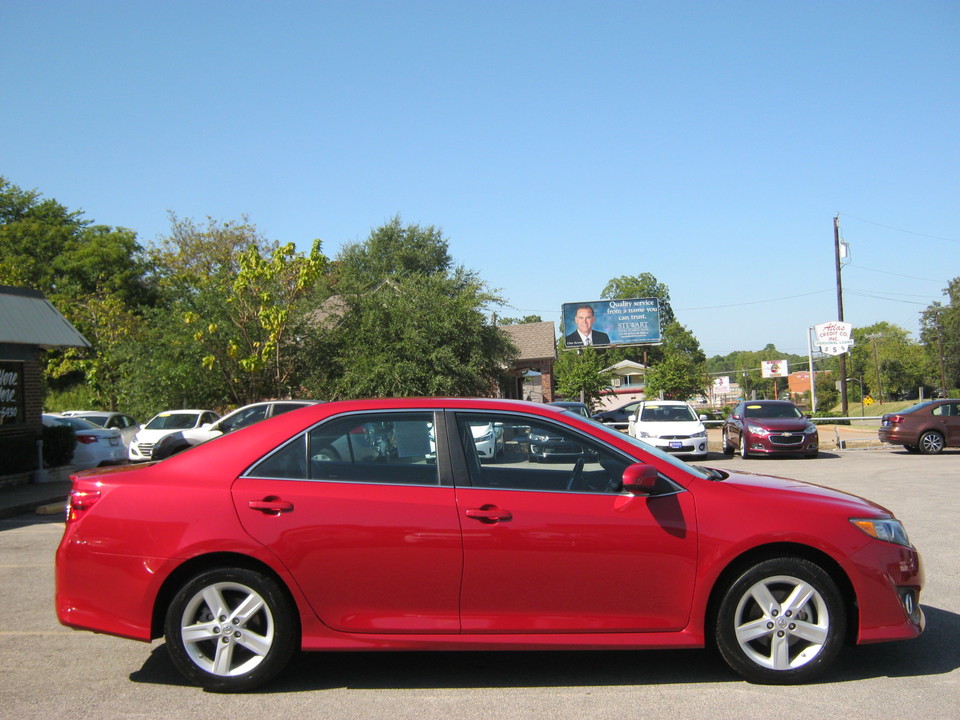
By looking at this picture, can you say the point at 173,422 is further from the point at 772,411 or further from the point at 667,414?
the point at 772,411

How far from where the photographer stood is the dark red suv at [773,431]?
2078 cm

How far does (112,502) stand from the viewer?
4809mm

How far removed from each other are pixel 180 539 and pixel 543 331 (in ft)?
147

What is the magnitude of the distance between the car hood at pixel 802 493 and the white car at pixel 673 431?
15.4 meters

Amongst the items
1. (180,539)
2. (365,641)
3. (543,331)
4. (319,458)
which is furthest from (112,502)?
(543,331)

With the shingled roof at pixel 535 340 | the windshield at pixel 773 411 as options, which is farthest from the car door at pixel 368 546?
the shingled roof at pixel 535 340

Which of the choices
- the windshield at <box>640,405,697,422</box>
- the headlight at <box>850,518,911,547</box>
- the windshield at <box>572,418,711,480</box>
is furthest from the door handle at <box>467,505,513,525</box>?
the windshield at <box>640,405,697,422</box>

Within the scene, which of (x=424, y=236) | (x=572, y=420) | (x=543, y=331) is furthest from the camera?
(x=424, y=236)

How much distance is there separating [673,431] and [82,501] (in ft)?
58.1

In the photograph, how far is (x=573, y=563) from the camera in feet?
15.1

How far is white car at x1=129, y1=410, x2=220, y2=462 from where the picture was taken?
20.8m

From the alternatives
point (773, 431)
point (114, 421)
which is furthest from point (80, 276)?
point (773, 431)

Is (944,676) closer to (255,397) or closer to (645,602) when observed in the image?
(645,602)

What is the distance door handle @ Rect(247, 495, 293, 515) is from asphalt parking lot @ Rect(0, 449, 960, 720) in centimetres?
100
